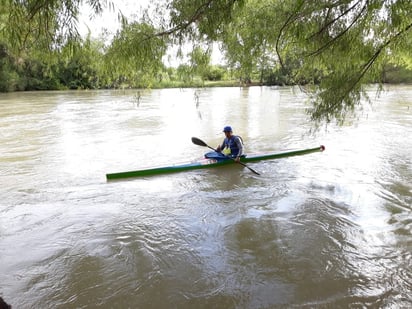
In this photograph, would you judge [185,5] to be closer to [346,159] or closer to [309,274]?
[309,274]

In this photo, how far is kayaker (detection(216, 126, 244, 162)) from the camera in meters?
7.52

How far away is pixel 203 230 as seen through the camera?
4738mm

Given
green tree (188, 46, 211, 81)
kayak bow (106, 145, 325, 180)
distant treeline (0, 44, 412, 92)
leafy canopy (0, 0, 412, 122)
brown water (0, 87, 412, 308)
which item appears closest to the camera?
leafy canopy (0, 0, 412, 122)

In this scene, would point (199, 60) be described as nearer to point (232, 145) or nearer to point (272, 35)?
point (272, 35)

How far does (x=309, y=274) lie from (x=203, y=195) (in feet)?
9.11

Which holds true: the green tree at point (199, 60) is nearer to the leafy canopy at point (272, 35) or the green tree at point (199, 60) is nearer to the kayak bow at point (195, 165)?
the leafy canopy at point (272, 35)

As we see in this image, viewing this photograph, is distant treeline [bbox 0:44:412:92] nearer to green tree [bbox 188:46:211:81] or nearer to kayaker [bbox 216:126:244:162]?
green tree [bbox 188:46:211:81]

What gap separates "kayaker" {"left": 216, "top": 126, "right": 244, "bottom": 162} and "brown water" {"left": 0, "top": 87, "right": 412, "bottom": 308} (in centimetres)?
39

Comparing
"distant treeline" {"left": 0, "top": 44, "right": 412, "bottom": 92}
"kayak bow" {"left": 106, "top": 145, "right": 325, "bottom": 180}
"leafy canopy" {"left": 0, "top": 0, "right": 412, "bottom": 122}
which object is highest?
"leafy canopy" {"left": 0, "top": 0, "right": 412, "bottom": 122}

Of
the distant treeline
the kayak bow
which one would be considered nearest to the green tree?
the distant treeline

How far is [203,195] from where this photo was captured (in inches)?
242

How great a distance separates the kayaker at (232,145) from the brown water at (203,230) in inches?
15.2

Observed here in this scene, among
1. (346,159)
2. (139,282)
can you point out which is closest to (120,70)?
(139,282)

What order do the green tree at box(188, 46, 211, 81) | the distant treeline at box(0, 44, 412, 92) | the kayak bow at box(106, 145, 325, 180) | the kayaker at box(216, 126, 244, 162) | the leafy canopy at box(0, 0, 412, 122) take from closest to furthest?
1. the leafy canopy at box(0, 0, 412, 122)
2. the distant treeline at box(0, 44, 412, 92)
3. the green tree at box(188, 46, 211, 81)
4. the kayak bow at box(106, 145, 325, 180)
5. the kayaker at box(216, 126, 244, 162)
